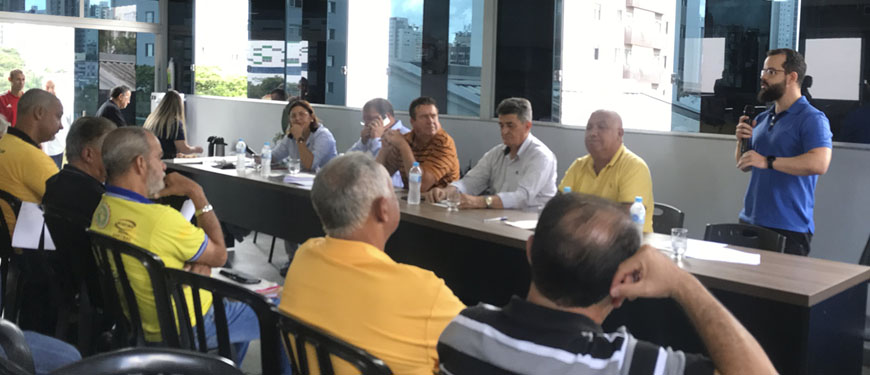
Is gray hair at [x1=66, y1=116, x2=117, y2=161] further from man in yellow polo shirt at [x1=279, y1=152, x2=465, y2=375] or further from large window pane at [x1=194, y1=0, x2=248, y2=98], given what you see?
large window pane at [x1=194, y1=0, x2=248, y2=98]

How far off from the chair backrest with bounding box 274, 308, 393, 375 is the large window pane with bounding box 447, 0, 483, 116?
5161 mm

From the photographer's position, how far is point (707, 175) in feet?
16.6

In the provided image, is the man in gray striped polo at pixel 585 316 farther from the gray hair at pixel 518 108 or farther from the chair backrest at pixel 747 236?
the gray hair at pixel 518 108

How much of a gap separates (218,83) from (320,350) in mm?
9371

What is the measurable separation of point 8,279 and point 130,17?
317 inches

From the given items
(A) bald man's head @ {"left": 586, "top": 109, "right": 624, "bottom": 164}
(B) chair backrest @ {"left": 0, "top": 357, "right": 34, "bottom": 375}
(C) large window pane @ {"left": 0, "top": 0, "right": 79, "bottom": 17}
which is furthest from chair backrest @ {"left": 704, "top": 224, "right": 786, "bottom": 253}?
(C) large window pane @ {"left": 0, "top": 0, "right": 79, "bottom": 17}

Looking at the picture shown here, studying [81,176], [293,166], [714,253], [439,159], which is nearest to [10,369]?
[81,176]

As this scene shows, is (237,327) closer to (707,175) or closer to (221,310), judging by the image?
(221,310)

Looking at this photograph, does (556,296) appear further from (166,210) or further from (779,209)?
(779,209)

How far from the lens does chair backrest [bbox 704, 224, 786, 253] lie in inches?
134

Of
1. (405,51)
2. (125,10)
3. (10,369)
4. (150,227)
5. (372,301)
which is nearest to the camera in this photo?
(10,369)

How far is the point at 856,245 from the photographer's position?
447cm

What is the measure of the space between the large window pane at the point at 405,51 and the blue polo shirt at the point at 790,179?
3.93 metres

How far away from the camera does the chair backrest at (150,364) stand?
47.8 inches
